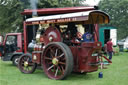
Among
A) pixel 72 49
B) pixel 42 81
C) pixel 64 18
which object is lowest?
pixel 42 81

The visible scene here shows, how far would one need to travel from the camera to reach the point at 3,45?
10.7 m

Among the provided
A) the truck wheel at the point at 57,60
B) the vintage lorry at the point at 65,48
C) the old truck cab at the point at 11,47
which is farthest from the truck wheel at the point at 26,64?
the old truck cab at the point at 11,47

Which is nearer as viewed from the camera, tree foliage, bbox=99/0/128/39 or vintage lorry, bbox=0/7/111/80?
vintage lorry, bbox=0/7/111/80

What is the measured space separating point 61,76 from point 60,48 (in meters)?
0.89

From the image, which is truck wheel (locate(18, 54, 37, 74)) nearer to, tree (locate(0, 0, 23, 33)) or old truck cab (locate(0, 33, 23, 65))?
old truck cab (locate(0, 33, 23, 65))

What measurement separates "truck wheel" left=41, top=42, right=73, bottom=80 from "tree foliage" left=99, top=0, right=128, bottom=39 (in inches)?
844

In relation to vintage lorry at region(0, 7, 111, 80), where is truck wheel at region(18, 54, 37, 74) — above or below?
below

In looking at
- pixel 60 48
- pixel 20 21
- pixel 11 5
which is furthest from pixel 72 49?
pixel 11 5

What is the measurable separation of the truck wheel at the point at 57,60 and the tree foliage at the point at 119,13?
2143 cm

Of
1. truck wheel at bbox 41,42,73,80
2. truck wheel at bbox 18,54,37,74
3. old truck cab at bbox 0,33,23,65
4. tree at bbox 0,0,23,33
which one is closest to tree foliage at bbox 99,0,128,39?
tree at bbox 0,0,23,33

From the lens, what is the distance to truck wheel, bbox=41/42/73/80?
6390 millimetres

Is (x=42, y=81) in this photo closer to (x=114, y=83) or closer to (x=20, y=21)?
(x=114, y=83)

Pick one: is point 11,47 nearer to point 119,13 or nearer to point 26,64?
point 26,64

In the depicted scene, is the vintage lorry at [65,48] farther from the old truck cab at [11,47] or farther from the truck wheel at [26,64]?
the old truck cab at [11,47]
